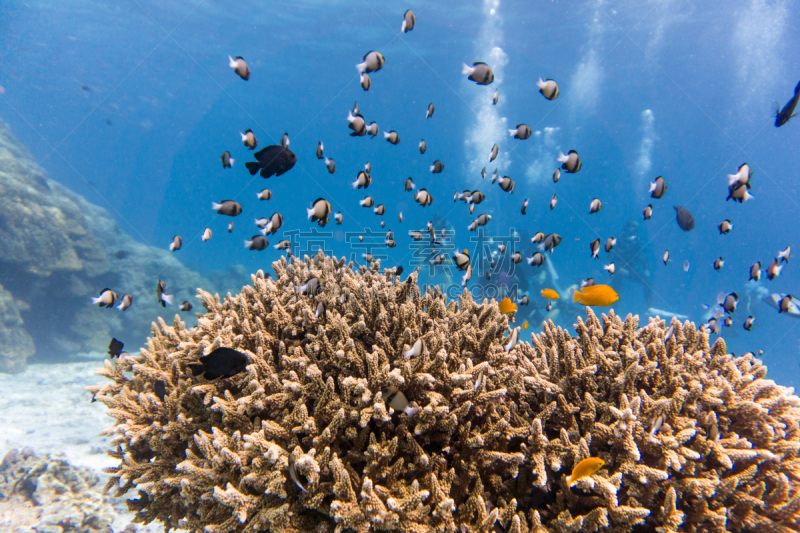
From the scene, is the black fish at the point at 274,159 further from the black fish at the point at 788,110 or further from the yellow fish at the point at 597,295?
the black fish at the point at 788,110

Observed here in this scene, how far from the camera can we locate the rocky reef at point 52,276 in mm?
15312

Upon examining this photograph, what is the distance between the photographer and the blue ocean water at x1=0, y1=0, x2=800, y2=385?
31.5 m

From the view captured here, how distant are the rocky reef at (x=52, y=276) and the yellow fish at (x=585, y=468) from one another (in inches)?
774

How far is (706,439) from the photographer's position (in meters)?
2.55

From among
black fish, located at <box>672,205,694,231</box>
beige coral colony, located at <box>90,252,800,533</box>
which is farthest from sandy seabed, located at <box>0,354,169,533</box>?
black fish, located at <box>672,205,694,231</box>

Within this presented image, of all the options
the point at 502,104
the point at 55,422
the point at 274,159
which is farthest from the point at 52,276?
the point at 502,104

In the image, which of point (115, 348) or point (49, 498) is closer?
point (115, 348)

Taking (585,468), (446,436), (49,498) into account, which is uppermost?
(446,436)

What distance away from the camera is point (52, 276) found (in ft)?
53.5

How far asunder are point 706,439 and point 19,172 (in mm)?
27576

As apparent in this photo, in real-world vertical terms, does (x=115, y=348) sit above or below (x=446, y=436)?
above

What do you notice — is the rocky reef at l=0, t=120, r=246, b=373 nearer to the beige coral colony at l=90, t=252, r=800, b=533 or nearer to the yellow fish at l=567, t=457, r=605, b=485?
the beige coral colony at l=90, t=252, r=800, b=533

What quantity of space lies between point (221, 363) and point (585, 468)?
261 cm

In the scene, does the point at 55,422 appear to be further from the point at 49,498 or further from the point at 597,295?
the point at 597,295
